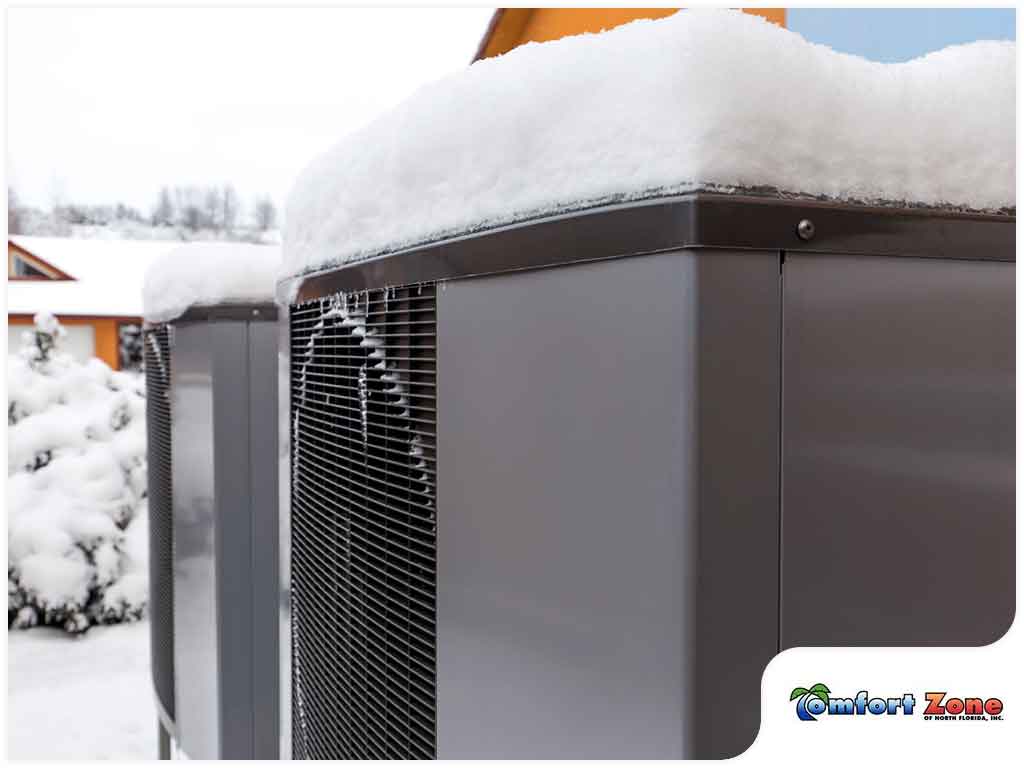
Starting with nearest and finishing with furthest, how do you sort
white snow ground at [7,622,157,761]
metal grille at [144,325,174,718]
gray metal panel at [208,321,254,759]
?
1. gray metal panel at [208,321,254,759]
2. metal grille at [144,325,174,718]
3. white snow ground at [7,622,157,761]

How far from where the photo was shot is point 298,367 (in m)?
1.98

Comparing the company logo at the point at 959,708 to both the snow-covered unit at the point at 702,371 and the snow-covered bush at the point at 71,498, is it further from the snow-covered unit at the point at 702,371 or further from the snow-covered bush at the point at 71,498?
the snow-covered bush at the point at 71,498

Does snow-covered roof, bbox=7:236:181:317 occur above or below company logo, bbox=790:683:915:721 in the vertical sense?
above

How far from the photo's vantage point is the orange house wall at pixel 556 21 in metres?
2.27

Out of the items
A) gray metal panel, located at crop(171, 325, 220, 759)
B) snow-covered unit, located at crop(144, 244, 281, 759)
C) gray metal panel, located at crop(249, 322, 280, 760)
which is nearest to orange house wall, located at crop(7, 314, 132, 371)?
gray metal panel, located at crop(171, 325, 220, 759)

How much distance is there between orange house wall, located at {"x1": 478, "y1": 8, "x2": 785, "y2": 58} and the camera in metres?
2.27

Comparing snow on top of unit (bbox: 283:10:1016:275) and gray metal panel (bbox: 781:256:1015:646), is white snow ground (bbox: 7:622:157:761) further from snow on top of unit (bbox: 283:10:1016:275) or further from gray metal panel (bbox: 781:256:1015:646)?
gray metal panel (bbox: 781:256:1015:646)

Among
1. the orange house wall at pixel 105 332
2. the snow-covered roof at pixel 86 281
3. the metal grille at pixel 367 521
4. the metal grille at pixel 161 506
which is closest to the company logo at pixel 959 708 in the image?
the metal grille at pixel 367 521

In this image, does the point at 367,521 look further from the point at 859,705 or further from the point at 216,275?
the point at 216,275

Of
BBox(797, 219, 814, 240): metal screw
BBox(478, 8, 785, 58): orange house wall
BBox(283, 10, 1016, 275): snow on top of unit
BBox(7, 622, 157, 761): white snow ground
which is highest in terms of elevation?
BBox(478, 8, 785, 58): orange house wall

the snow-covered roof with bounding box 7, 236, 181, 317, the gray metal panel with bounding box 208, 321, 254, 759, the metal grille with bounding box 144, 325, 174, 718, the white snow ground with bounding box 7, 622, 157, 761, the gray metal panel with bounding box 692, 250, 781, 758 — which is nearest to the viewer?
the gray metal panel with bounding box 692, 250, 781, 758

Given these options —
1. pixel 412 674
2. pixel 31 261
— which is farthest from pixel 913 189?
pixel 31 261

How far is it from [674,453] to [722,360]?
108 mm

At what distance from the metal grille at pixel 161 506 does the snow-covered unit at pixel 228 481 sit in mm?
269
